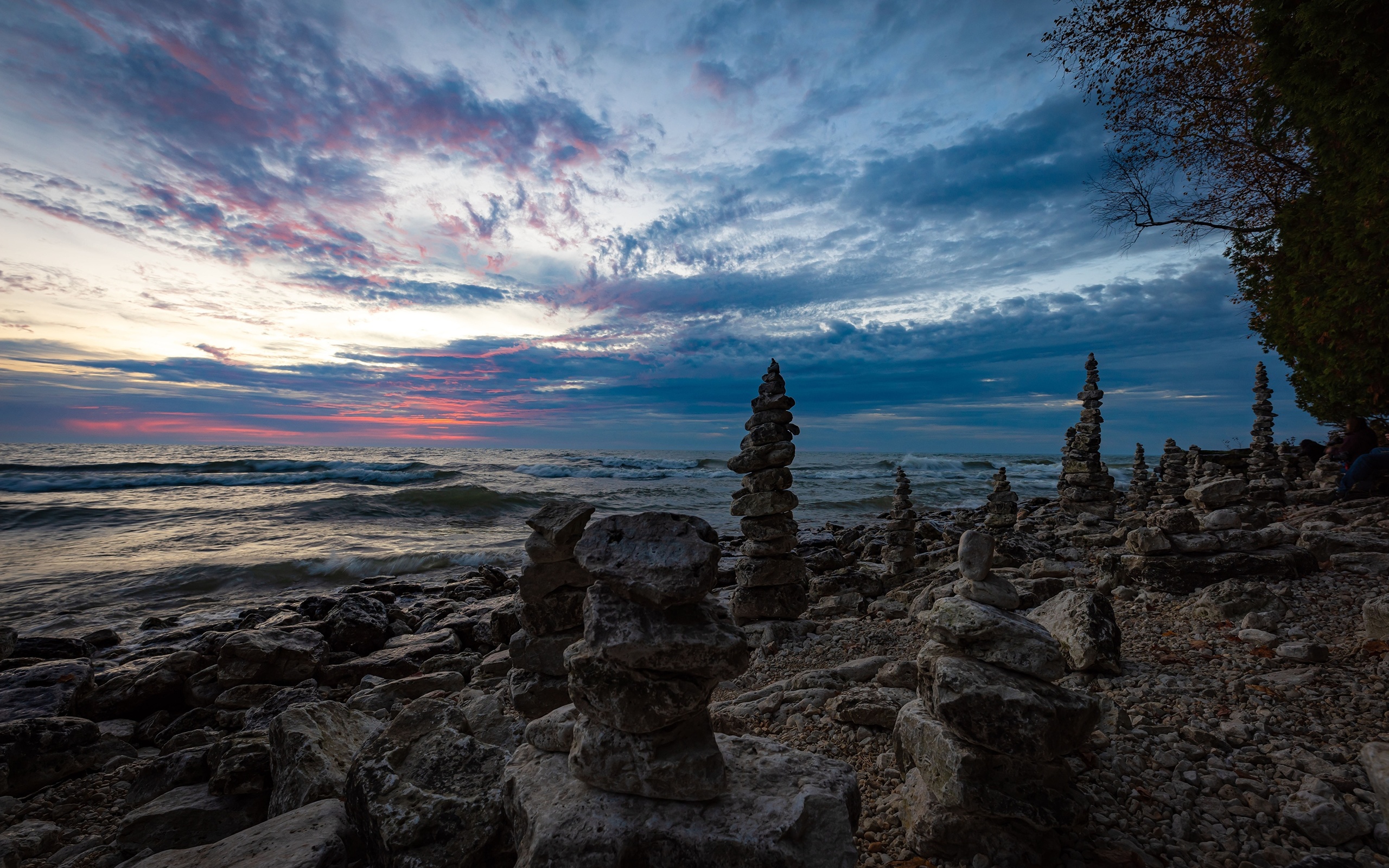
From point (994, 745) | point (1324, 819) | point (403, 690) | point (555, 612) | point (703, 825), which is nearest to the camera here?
point (703, 825)

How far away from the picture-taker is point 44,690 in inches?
321

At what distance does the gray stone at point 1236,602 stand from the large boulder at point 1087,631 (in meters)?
1.81

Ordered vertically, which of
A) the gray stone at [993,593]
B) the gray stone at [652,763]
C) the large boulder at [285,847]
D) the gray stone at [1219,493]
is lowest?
the large boulder at [285,847]

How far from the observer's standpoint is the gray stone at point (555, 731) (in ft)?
12.8

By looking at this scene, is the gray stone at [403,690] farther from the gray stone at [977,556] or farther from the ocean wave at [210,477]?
the ocean wave at [210,477]

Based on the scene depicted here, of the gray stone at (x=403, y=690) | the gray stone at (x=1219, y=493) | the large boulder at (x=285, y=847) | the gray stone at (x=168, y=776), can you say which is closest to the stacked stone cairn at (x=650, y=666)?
the large boulder at (x=285, y=847)

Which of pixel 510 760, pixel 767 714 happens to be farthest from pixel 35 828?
pixel 767 714

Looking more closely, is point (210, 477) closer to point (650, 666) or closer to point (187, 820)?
point (187, 820)

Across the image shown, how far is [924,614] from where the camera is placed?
4195mm

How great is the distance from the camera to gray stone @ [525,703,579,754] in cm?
389

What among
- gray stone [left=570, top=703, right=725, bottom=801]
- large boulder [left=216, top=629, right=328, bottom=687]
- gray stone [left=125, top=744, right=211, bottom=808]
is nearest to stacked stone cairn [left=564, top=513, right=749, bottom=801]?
gray stone [left=570, top=703, right=725, bottom=801]

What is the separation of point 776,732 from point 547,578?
8.76 feet

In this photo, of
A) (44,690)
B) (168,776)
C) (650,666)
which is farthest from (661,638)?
(44,690)

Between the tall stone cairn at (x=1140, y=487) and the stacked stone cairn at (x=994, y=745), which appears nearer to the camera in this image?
the stacked stone cairn at (x=994, y=745)
